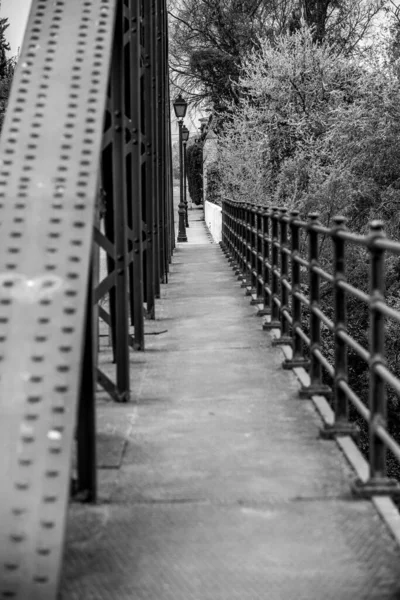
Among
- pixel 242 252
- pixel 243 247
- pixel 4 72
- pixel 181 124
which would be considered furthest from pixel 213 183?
pixel 243 247

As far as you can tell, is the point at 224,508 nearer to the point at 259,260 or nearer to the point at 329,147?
the point at 259,260

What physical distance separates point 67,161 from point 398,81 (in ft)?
84.5

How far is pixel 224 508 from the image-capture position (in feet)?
14.7

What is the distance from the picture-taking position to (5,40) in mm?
38188

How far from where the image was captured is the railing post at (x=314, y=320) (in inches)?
253

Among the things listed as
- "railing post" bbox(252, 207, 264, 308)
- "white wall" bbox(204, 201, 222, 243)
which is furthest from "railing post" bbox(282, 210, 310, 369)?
"white wall" bbox(204, 201, 222, 243)

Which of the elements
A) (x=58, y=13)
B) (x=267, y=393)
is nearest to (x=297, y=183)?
(x=267, y=393)

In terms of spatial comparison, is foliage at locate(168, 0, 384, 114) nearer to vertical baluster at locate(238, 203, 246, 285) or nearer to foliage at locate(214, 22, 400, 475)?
foliage at locate(214, 22, 400, 475)

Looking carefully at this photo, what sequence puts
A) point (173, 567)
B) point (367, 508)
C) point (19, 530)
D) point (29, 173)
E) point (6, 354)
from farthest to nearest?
point (367, 508), point (29, 173), point (173, 567), point (6, 354), point (19, 530)

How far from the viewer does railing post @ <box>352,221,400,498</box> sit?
4.40m

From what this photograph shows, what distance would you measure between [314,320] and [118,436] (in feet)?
5.20

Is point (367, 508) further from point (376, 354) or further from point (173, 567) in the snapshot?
point (173, 567)

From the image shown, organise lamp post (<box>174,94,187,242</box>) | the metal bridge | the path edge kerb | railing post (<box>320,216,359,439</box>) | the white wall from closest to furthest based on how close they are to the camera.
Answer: the metal bridge → the path edge kerb → railing post (<box>320,216,359,439</box>) → lamp post (<box>174,94,187,242</box>) → the white wall

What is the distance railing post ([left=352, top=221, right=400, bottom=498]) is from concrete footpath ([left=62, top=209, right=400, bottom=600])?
5.5 inches
